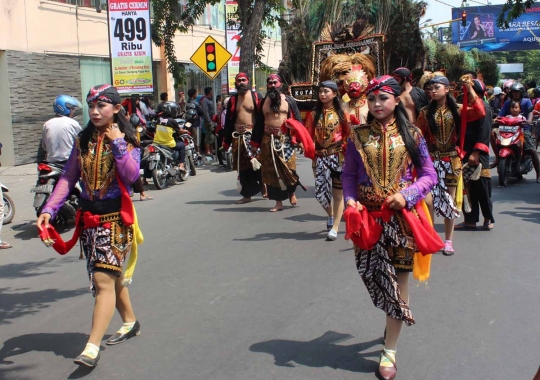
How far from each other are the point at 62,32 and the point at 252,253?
13212 mm

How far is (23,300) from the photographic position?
20.1 ft

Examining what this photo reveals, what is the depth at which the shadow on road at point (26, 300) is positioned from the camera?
5.75m

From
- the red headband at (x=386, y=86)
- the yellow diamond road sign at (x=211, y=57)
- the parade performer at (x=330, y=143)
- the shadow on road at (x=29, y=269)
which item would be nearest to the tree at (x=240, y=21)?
the yellow diamond road sign at (x=211, y=57)

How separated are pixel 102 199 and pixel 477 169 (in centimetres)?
485

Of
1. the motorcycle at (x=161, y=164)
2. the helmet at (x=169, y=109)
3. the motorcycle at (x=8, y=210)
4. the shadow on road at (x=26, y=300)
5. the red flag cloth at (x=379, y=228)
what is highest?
the helmet at (x=169, y=109)

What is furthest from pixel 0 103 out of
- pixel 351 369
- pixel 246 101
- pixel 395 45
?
pixel 351 369

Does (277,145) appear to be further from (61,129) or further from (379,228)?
(379,228)

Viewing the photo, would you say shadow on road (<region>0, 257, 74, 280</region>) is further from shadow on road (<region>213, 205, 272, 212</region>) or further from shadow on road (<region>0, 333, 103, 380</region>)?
shadow on road (<region>213, 205, 272, 212</region>)

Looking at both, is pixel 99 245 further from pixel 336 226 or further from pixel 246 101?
pixel 246 101

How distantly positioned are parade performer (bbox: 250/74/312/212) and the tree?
7552 mm

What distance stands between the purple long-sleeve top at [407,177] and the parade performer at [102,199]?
1.41 metres

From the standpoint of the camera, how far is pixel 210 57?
1722 centimetres

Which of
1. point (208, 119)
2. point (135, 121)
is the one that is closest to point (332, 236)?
point (135, 121)

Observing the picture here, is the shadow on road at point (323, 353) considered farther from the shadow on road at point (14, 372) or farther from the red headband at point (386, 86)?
the red headband at point (386, 86)
